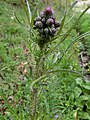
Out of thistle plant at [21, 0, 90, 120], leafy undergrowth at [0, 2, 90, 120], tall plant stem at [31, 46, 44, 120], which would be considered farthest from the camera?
leafy undergrowth at [0, 2, 90, 120]

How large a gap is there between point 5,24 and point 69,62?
1850mm

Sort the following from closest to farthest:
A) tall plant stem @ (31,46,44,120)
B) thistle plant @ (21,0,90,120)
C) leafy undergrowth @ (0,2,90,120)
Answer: thistle plant @ (21,0,90,120), tall plant stem @ (31,46,44,120), leafy undergrowth @ (0,2,90,120)

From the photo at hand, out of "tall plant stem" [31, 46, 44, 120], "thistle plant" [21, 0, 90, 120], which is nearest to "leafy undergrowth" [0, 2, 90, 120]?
"tall plant stem" [31, 46, 44, 120]

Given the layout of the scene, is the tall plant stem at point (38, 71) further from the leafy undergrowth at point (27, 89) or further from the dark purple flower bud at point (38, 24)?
the leafy undergrowth at point (27, 89)

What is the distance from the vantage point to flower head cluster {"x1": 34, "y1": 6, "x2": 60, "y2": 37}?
3.89 feet

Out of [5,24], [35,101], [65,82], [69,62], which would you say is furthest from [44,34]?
[5,24]

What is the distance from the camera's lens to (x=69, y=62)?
4.26 meters

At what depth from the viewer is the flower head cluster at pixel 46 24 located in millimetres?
1186

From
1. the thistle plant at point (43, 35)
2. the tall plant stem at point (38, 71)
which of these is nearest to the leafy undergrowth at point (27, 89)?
the tall plant stem at point (38, 71)

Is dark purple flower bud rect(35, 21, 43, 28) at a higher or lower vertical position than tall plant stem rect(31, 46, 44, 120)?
higher

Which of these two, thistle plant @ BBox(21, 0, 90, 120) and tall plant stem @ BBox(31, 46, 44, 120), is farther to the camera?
tall plant stem @ BBox(31, 46, 44, 120)

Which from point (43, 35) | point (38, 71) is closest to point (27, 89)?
point (38, 71)

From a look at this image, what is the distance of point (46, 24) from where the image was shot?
1.20 m

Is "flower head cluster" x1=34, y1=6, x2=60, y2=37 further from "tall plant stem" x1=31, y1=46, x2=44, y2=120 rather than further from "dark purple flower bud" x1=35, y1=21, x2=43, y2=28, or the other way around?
"tall plant stem" x1=31, y1=46, x2=44, y2=120
